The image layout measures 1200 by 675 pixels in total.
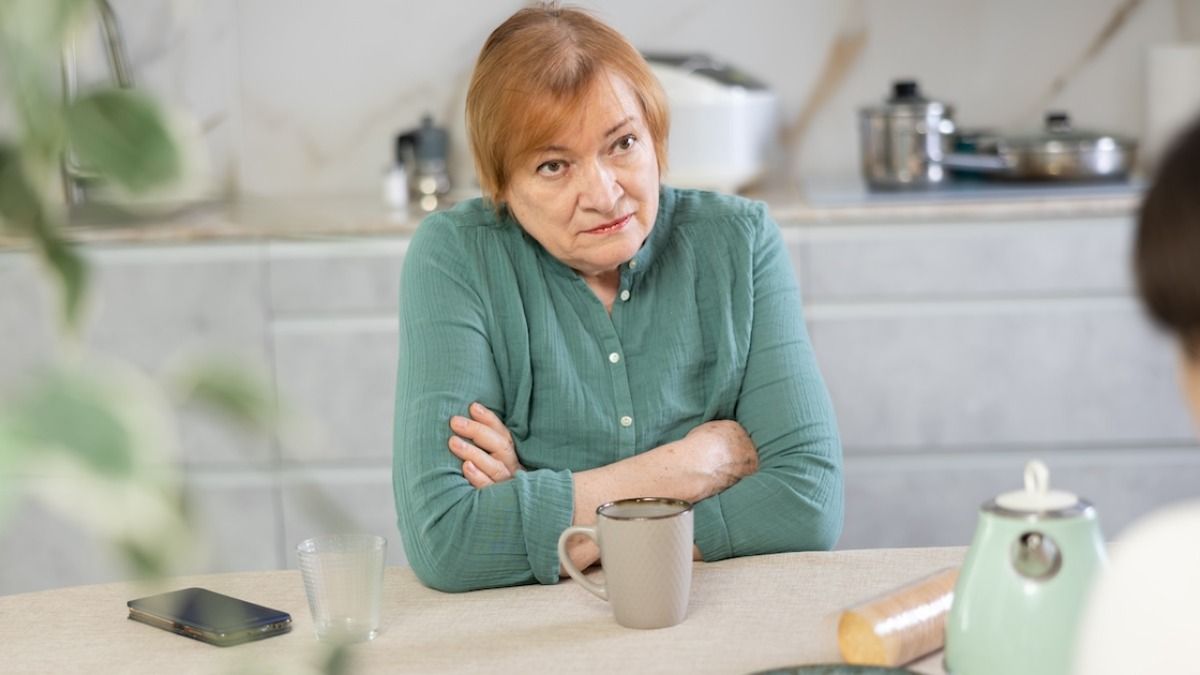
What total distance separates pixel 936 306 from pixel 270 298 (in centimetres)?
133

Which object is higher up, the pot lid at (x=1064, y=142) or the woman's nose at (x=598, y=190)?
the woman's nose at (x=598, y=190)

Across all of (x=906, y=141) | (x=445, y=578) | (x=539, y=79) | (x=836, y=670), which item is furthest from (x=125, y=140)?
(x=906, y=141)

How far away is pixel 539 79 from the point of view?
1.68m

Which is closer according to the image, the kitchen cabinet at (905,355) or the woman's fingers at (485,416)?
the woman's fingers at (485,416)

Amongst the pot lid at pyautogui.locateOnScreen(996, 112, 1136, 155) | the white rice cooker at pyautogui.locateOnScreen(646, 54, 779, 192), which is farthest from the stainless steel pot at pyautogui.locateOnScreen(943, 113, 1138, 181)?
the white rice cooker at pyautogui.locateOnScreen(646, 54, 779, 192)

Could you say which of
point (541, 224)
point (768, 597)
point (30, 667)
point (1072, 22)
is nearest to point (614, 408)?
point (541, 224)

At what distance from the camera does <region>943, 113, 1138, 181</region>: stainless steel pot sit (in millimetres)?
3020

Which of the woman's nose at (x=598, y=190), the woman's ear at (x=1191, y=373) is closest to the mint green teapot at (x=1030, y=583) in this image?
the woman's ear at (x=1191, y=373)

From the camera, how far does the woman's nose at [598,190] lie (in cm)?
170

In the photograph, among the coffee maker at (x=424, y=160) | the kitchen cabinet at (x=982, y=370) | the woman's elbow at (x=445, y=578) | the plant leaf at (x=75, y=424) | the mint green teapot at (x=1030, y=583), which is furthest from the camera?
the coffee maker at (x=424, y=160)

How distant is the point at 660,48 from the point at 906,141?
0.65 metres

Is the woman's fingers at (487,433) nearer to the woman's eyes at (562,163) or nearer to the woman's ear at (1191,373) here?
the woman's eyes at (562,163)

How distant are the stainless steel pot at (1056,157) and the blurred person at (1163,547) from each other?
2.38 metres

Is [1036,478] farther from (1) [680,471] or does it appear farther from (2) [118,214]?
(2) [118,214]
